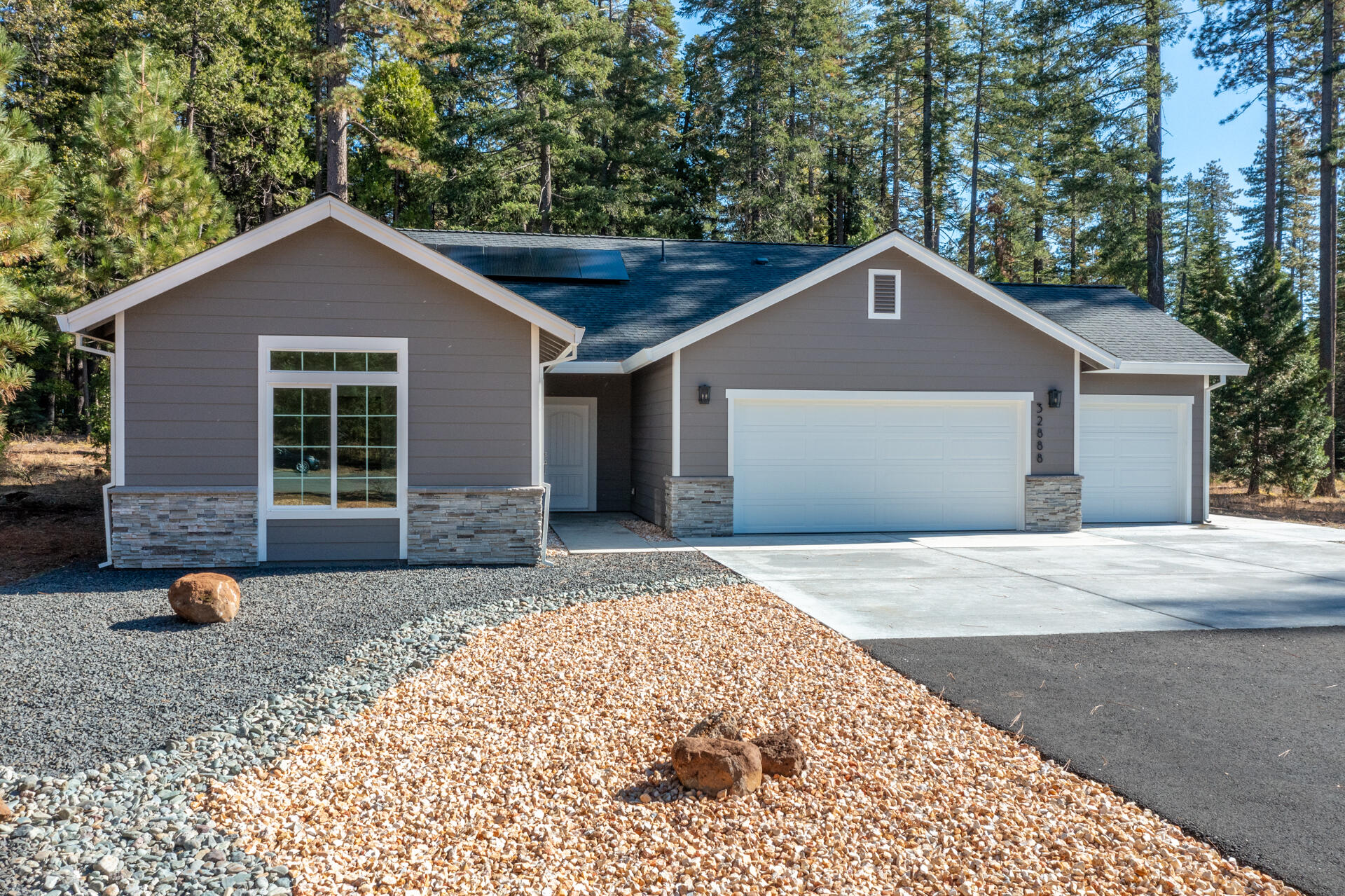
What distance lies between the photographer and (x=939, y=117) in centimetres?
2408

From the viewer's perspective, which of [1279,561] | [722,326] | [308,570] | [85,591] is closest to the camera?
[85,591]

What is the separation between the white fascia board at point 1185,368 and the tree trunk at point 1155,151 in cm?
711

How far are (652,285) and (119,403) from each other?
25.9ft

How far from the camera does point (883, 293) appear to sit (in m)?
10.9

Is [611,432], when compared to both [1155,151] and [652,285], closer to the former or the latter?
[652,285]

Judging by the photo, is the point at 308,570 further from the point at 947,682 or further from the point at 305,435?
the point at 947,682

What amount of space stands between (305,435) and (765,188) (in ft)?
58.2

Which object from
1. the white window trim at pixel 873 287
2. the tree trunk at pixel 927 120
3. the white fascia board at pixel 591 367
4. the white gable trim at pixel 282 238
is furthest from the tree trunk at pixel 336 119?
the tree trunk at pixel 927 120

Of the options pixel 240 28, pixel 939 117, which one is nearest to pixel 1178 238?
pixel 939 117

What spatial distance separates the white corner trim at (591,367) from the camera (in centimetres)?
1096

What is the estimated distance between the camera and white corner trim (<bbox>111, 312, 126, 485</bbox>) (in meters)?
7.71

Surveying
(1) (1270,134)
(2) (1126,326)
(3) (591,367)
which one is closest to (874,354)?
(3) (591,367)

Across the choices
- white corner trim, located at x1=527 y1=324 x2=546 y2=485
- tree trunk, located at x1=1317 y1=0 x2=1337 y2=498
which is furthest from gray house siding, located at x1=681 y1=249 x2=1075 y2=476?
tree trunk, located at x1=1317 y1=0 x2=1337 y2=498

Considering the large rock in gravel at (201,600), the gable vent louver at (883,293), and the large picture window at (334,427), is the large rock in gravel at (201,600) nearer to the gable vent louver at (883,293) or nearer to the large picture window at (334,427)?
the large picture window at (334,427)
